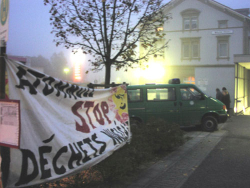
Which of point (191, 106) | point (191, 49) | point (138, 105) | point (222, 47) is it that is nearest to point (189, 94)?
point (191, 106)

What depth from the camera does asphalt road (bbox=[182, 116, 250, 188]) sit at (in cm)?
508

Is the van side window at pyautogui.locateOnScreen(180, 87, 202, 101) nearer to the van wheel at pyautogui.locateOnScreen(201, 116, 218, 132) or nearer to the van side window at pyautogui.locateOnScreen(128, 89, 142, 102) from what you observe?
the van wheel at pyautogui.locateOnScreen(201, 116, 218, 132)

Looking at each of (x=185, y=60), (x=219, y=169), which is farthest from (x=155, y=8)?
(x=185, y=60)

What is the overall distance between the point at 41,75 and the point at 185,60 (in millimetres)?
27047

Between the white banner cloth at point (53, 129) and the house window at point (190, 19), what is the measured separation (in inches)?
1031

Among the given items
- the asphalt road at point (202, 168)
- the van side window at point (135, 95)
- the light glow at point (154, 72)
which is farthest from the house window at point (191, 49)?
the asphalt road at point (202, 168)

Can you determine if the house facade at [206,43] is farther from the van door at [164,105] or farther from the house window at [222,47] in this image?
the van door at [164,105]

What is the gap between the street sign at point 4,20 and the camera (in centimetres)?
328

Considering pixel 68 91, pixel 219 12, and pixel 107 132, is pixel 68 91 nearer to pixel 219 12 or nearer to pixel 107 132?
pixel 107 132

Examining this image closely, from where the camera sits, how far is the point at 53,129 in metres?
3.95

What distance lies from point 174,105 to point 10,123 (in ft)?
30.0

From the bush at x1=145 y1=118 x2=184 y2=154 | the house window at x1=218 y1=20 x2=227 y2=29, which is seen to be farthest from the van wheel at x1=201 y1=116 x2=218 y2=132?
the house window at x1=218 y1=20 x2=227 y2=29

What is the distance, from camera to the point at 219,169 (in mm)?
6012

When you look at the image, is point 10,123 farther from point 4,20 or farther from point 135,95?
point 135,95
